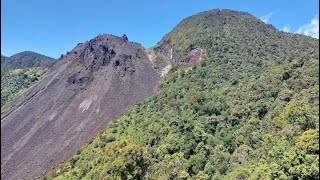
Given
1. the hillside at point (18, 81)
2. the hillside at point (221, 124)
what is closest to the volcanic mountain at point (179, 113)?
the hillside at point (221, 124)

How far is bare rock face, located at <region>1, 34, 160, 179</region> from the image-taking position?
65938 millimetres

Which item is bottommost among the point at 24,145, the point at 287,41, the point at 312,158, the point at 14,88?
the point at 24,145

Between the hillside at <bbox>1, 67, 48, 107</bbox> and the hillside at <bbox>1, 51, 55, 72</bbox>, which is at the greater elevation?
the hillside at <bbox>1, 51, 55, 72</bbox>

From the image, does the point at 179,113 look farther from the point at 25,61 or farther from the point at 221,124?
the point at 25,61

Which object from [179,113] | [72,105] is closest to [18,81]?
[72,105]

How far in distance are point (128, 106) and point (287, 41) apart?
5472 centimetres

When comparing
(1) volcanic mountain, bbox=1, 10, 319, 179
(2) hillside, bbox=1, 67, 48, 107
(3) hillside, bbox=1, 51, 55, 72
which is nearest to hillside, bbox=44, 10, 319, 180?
(1) volcanic mountain, bbox=1, 10, 319, 179

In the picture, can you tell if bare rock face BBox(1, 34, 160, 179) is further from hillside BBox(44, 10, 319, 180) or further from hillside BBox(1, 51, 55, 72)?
hillside BBox(1, 51, 55, 72)

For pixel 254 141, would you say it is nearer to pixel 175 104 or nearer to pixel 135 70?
pixel 175 104

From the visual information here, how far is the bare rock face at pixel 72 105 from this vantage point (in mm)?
65938

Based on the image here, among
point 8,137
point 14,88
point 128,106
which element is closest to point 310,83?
point 128,106

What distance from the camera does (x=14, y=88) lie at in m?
118

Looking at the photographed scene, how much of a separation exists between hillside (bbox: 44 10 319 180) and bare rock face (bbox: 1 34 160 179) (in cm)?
556

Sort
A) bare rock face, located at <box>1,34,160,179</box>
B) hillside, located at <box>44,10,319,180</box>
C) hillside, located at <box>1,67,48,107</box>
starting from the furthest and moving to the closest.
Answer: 1. hillside, located at <box>1,67,48,107</box>
2. bare rock face, located at <box>1,34,160,179</box>
3. hillside, located at <box>44,10,319,180</box>
